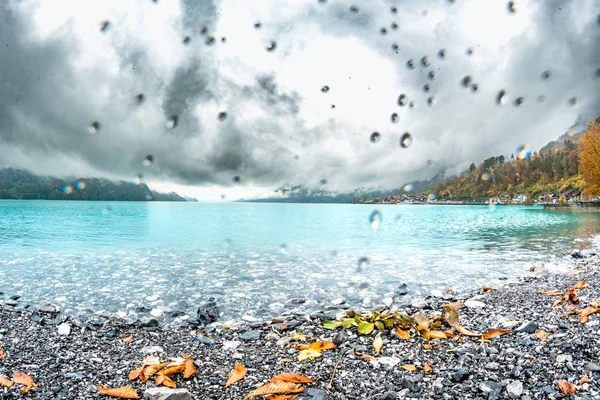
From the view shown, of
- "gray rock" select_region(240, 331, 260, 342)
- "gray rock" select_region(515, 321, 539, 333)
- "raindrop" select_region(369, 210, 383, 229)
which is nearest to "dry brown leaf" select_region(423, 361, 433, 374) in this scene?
"gray rock" select_region(515, 321, 539, 333)

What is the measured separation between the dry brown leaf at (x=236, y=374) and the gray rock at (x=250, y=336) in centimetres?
147

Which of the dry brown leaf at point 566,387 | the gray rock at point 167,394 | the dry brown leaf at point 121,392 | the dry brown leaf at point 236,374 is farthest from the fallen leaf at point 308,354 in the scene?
the dry brown leaf at point 566,387

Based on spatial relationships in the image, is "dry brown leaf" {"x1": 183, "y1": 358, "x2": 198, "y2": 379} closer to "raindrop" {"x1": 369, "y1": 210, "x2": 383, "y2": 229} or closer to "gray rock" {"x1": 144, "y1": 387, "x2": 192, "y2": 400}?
"gray rock" {"x1": 144, "y1": 387, "x2": 192, "y2": 400}

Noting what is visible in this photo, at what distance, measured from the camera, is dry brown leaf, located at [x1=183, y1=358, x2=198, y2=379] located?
13.9 feet

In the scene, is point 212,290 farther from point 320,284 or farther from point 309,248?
point 309,248

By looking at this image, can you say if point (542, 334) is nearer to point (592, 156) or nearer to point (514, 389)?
point (514, 389)

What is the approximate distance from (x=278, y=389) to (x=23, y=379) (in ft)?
11.3

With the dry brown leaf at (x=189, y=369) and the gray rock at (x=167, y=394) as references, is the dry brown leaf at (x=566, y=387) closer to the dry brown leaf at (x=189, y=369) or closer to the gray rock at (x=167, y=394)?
the gray rock at (x=167, y=394)

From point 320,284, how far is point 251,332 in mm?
4824

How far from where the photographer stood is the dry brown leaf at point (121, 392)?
147 inches

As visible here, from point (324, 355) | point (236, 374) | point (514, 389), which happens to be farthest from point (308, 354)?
point (514, 389)

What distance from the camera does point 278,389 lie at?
145 inches

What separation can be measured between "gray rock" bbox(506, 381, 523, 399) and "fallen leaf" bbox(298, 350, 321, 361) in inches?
94.7

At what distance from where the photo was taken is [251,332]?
6230 mm
